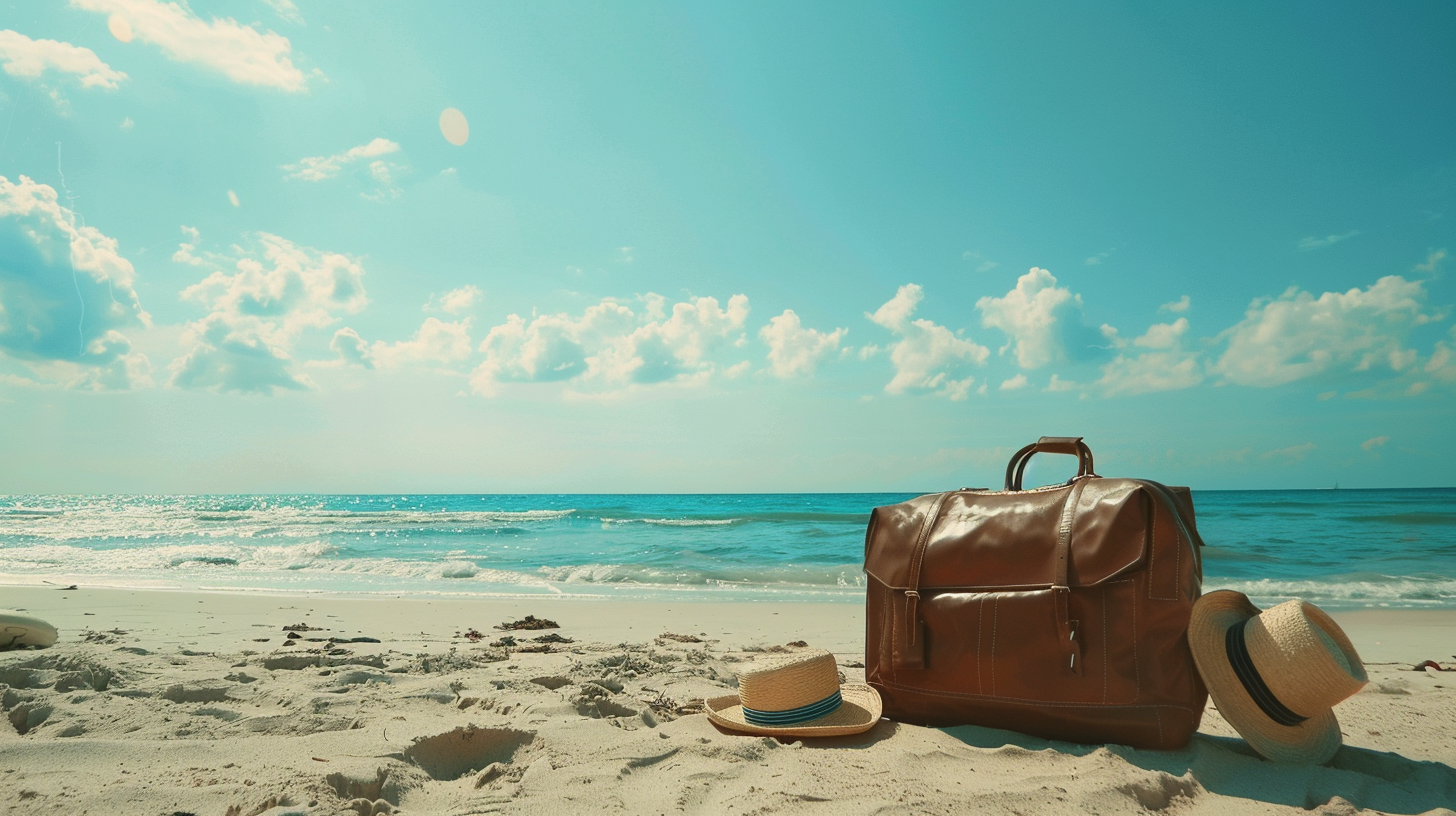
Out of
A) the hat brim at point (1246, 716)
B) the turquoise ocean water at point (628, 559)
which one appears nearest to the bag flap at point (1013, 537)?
the hat brim at point (1246, 716)

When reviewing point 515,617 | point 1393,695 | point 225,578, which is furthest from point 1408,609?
point 225,578

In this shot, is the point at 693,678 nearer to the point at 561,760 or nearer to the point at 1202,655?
the point at 561,760

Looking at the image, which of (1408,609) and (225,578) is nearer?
(1408,609)

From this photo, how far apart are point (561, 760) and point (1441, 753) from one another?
3160mm

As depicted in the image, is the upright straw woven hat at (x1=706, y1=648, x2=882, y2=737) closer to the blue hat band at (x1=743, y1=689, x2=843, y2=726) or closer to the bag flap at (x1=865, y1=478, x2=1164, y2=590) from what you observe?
the blue hat band at (x1=743, y1=689, x2=843, y2=726)

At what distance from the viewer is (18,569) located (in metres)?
12.0

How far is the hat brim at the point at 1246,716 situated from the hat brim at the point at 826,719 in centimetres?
116

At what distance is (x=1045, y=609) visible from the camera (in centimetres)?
258

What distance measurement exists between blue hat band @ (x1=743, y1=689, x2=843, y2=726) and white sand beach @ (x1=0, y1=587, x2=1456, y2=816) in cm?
11

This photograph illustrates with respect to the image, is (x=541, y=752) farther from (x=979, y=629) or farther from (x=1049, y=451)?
(x=1049, y=451)

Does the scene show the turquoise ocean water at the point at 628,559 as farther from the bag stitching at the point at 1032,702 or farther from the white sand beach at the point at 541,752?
the bag stitching at the point at 1032,702

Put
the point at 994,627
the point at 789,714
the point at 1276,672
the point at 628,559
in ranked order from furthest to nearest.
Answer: the point at 628,559
the point at 789,714
the point at 994,627
the point at 1276,672

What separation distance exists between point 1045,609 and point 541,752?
1.87 meters

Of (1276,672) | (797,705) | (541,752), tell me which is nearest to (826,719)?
(797,705)
